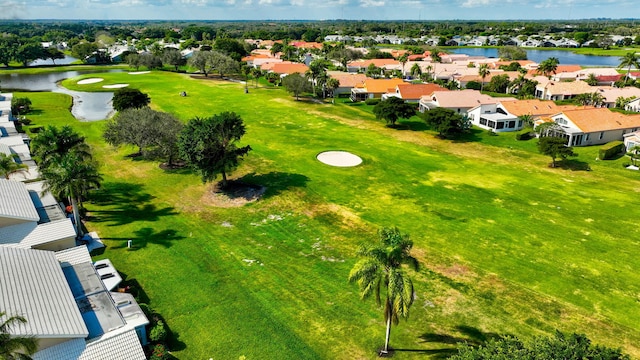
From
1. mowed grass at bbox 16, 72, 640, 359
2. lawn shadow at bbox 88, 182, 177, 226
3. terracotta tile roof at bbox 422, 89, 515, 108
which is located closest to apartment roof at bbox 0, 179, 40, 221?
mowed grass at bbox 16, 72, 640, 359

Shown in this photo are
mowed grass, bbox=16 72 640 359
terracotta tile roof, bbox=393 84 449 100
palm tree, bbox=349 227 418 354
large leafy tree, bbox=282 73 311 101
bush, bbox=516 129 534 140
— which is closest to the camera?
palm tree, bbox=349 227 418 354

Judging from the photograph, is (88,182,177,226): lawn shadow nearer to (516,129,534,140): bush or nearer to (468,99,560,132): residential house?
(516,129,534,140): bush

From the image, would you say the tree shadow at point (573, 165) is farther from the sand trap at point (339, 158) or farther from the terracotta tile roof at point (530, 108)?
the sand trap at point (339, 158)

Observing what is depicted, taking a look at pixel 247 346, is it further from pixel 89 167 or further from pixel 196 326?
pixel 89 167

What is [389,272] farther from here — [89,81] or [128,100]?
[89,81]

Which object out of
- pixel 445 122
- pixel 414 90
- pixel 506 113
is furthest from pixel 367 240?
pixel 414 90

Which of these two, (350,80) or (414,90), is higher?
(350,80)
